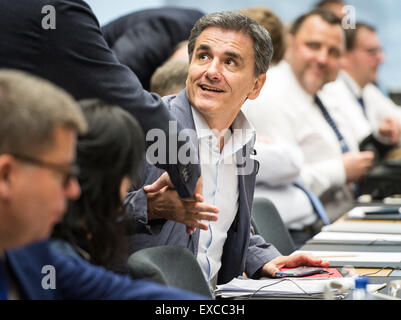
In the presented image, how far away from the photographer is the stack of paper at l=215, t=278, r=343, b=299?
216 centimetres

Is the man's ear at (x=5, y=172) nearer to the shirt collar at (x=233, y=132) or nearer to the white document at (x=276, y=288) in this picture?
the white document at (x=276, y=288)

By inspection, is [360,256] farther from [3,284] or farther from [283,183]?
[3,284]

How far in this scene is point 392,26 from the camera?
923 cm

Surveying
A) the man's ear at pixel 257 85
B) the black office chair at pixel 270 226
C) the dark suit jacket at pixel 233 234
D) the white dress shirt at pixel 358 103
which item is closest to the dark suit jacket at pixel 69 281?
the dark suit jacket at pixel 233 234

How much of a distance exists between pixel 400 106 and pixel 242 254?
539 centimetres

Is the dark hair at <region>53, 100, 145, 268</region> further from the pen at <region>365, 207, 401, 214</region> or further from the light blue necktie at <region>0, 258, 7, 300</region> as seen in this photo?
the pen at <region>365, 207, 401, 214</region>

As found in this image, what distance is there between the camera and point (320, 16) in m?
5.17

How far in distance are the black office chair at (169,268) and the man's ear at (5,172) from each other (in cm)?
73

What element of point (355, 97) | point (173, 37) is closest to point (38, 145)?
point (173, 37)

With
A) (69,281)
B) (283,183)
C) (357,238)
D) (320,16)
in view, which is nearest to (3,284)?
(69,281)

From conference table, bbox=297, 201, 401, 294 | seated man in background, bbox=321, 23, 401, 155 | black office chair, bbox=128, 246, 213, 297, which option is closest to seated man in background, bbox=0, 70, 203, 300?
black office chair, bbox=128, 246, 213, 297

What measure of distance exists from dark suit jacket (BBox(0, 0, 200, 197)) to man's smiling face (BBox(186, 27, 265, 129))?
49 centimetres

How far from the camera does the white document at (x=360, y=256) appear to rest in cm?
277
